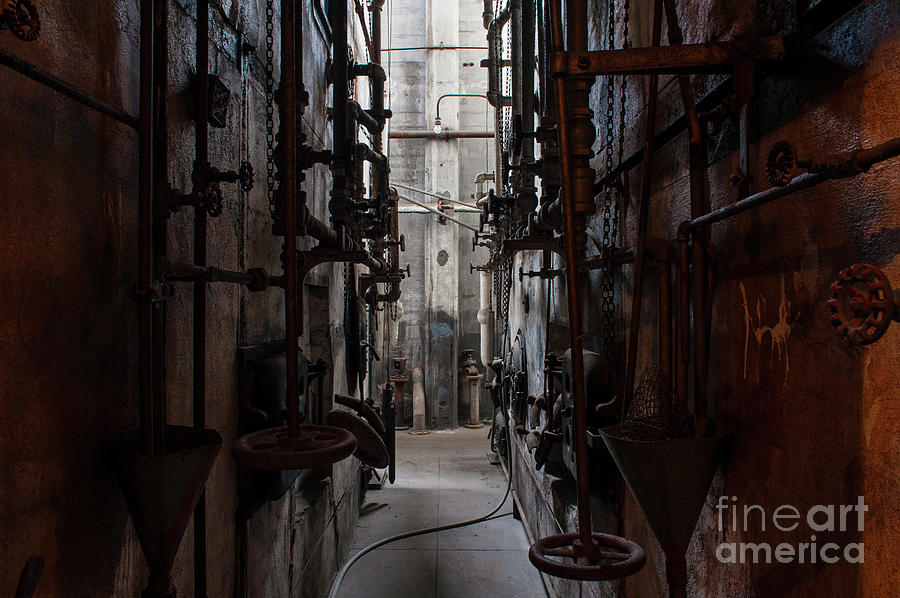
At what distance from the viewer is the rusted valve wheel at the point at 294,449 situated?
174 centimetres

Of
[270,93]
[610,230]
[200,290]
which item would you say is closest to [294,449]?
[200,290]

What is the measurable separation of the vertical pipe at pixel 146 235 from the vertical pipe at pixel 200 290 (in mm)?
489

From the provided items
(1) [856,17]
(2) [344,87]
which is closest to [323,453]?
(1) [856,17]

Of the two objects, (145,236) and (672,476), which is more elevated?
(145,236)

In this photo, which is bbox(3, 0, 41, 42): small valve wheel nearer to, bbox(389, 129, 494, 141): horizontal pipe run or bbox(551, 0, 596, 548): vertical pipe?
bbox(551, 0, 596, 548): vertical pipe

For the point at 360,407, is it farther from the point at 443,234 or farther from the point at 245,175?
the point at 443,234

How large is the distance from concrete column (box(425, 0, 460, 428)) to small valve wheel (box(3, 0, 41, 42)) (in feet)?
31.8

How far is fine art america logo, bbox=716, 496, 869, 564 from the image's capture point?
109 centimetres

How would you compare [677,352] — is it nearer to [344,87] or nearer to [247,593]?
[247,593]

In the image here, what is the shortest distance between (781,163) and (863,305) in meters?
0.37

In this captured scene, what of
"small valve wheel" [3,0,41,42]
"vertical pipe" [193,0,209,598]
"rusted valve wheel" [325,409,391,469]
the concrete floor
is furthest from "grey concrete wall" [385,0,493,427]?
"small valve wheel" [3,0,41,42]

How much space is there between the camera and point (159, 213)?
1635mm

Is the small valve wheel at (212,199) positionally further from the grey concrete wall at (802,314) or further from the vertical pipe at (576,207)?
the grey concrete wall at (802,314)

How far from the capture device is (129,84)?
1645mm
